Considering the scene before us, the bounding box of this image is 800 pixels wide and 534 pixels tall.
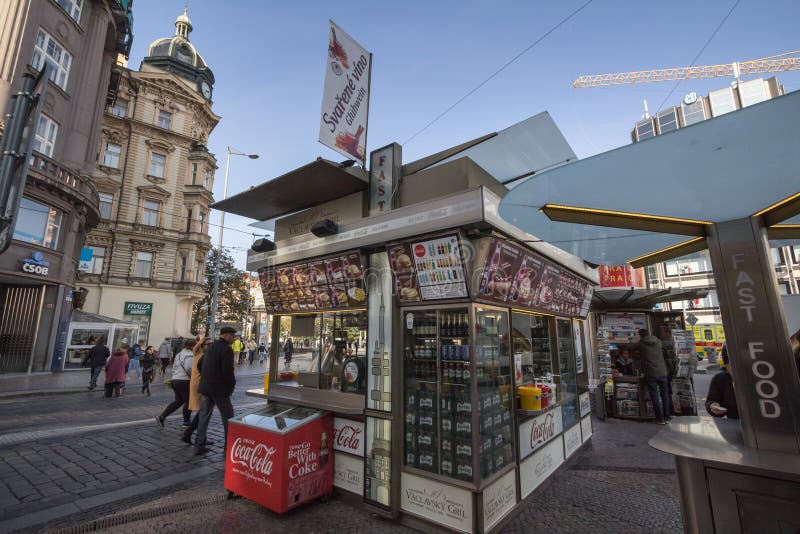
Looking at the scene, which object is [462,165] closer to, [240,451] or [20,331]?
[240,451]

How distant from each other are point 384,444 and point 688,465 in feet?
9.29

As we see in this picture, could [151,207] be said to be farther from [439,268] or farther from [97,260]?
[439,268]

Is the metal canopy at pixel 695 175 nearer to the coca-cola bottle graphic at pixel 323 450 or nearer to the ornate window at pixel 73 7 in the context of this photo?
the coca-cola bottle graphic at pixel 323 450

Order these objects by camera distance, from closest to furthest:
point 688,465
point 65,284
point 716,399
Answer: point 688,465, point 716,399, point 65,284

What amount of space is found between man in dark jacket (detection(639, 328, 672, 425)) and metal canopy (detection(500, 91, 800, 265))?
6357 millimetres

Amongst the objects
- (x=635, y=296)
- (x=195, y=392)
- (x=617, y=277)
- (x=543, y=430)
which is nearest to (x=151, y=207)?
(x=195, y=392)

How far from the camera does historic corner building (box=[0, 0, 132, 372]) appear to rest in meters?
14.2

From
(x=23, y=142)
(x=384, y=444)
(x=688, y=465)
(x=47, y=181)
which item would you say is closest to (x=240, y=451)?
(x=384, y=444)

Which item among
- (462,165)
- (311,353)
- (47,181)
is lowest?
(311,353)

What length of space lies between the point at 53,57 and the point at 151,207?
12322 millimetres

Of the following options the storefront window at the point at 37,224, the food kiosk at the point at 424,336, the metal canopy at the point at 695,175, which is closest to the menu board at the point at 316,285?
the food kiosk at the point at 424,336

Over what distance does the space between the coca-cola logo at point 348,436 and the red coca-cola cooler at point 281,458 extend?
82mm

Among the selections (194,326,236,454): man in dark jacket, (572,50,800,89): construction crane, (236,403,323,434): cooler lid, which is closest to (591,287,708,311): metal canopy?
(236,403,323,434): cooler lid

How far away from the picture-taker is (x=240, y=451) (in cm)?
447
